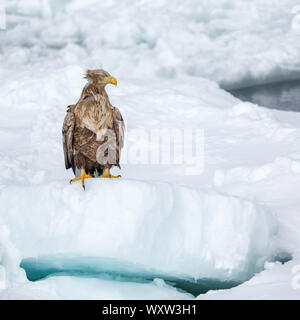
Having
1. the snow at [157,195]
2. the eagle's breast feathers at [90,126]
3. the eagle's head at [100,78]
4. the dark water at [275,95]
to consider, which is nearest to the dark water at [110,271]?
the snow at [157,195]

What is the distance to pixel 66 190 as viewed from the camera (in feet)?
11.9

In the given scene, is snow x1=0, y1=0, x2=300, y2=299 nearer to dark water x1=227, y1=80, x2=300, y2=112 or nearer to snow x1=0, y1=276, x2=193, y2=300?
snow x1=0, y1=276, x2=193, y2=300

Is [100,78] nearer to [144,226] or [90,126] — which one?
[90,126]

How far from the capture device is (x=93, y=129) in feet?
12.3

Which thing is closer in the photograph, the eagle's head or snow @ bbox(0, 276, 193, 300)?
snow @ bbox(0, 276, 193, 300)

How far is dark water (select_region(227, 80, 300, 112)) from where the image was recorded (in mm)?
13883

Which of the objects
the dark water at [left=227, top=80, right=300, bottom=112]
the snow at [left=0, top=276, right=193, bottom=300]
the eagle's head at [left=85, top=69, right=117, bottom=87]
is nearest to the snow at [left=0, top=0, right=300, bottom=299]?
the snow at [left=0, top=276, right=193, bottom=300]

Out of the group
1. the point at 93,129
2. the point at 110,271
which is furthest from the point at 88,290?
the point at 93,129

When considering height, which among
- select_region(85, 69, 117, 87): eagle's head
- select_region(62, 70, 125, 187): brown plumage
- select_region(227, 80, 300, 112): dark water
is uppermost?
select_region(227, 80, 300, 112): dark water

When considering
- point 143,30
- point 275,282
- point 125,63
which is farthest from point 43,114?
point 143,30

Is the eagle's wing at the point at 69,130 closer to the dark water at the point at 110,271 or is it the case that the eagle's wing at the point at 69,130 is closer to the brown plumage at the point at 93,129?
the brown plumage at the point at 93,129

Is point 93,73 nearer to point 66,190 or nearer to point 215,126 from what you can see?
point 66,190

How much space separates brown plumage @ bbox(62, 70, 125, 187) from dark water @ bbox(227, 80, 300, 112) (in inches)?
397

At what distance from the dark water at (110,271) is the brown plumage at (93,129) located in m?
0.67
